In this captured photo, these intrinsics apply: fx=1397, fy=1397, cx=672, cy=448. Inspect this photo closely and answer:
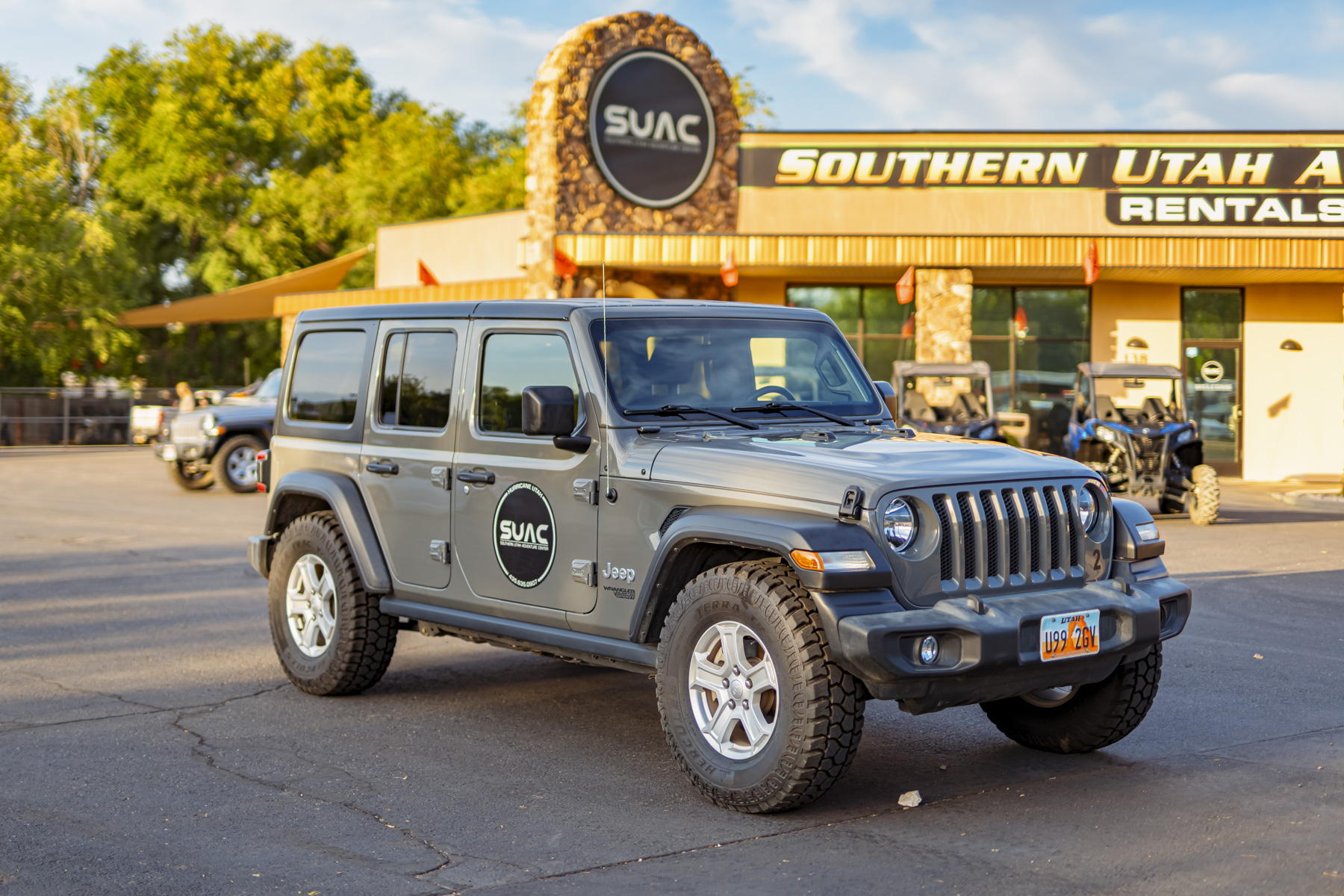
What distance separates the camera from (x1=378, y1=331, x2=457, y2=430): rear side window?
22.0ft

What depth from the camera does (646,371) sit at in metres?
6.07

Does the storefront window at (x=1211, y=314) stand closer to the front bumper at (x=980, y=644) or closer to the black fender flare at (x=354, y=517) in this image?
the black fender flare at (x=354, y=517)

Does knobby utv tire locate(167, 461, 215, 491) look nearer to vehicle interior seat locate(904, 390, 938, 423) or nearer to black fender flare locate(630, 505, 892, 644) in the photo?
vehicle interior seat locate(904, 390, 938, 423)

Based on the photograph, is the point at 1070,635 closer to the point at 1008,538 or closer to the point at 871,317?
the point at 1008,538

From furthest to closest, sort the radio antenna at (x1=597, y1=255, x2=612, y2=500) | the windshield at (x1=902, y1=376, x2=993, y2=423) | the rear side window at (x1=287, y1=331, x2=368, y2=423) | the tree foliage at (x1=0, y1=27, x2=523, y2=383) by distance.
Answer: the tree foliage at (x1=0, y1=27, x2=523, y2=383) → the windshield at (x1=902, y1=376, x2=993, y2=423) → the rear side window at (x1=287, y1=331, x2=368, y2=423) → the radio antenna at (x1=597, y1=255, x2=612, y2=500)

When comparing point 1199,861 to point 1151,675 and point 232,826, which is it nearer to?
point 1151,675

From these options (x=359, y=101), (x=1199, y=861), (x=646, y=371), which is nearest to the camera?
(x=1199, y=861)

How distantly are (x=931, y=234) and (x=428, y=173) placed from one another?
107 feet

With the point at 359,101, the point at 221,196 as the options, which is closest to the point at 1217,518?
the point at 221,196

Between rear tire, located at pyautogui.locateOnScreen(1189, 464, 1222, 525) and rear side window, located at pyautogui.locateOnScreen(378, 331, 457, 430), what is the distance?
1148cm

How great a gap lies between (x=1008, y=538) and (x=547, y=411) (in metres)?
1.87

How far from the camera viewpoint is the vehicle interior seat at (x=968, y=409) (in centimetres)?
1756

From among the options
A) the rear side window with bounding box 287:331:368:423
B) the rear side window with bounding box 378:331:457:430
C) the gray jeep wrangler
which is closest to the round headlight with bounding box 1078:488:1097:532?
the gray jeep wrangler

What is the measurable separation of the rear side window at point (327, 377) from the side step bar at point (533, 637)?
1109mm
